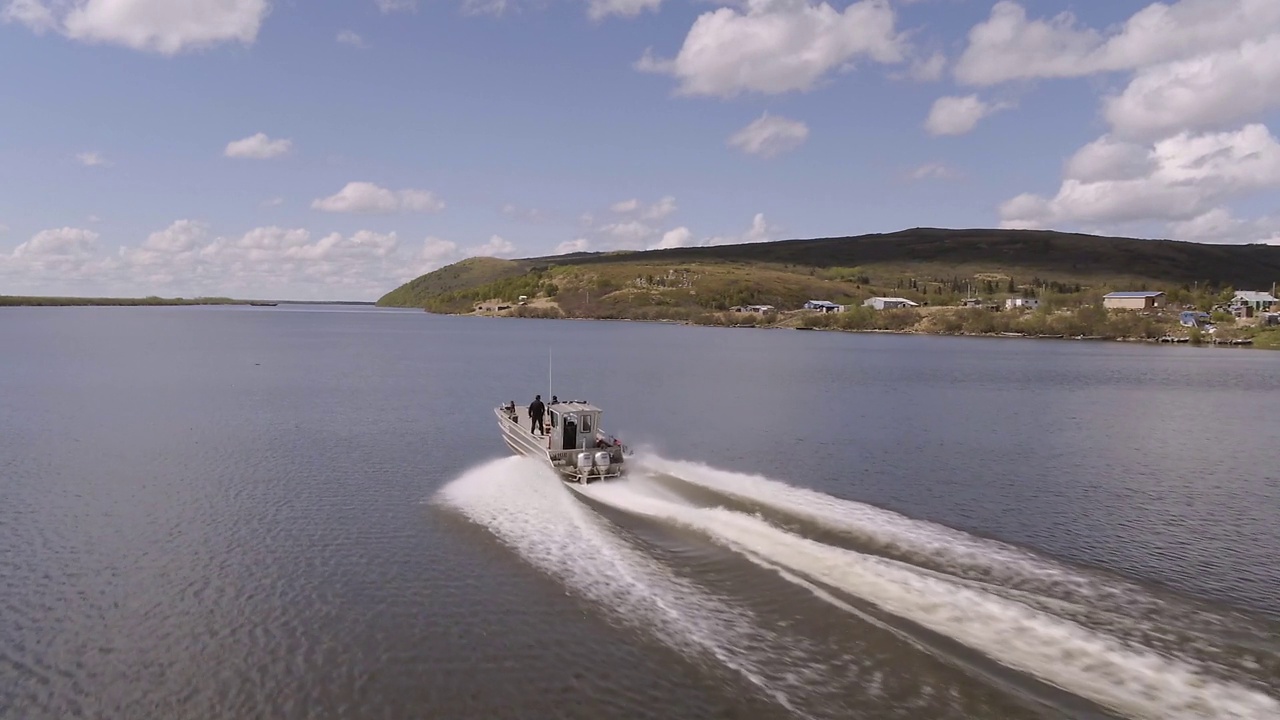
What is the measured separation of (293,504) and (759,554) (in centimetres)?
1696

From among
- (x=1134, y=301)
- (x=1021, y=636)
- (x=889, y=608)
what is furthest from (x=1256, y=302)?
(x=889, y=608)

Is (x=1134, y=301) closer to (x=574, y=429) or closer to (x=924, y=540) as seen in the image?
(x=574, y=429)

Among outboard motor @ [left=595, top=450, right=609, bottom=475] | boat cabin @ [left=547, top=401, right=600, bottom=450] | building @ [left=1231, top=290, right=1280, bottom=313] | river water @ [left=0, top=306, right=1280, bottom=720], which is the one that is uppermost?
building @ [left=1231, top=290, right=1280, bottom=313]

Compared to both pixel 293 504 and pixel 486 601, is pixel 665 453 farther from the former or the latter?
pixel 486 601

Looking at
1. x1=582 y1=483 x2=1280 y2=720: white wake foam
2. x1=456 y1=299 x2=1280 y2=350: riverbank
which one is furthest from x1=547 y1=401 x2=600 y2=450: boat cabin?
x1=456 y1=299 x2=1280 y2=350: riverbank

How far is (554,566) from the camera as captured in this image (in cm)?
2216

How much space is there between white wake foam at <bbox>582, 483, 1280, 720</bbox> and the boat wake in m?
0.04

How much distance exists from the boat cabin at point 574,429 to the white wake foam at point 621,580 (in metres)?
1.36

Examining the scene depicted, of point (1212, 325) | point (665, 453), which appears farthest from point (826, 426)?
point (1212, 325)

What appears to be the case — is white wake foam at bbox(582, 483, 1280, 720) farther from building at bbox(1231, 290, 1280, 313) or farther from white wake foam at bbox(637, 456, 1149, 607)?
building at bbox(1231, 290, 1280, 313)

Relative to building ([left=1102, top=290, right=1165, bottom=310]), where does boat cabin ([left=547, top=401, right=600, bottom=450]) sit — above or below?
below

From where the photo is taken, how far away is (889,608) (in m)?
18.7

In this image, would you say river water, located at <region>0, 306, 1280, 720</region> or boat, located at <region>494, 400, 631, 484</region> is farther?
boat, located at <region>494, 400, 631, 484</region>

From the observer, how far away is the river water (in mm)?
15492
